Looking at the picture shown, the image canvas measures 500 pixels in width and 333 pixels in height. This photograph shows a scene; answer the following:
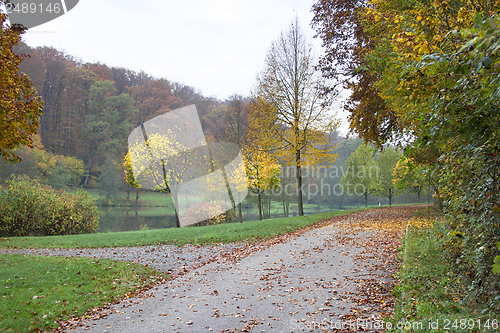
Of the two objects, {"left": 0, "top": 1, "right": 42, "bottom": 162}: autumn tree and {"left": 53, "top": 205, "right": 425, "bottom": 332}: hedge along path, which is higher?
{"left": 0, "top": 1, "right": 42, "bottom": 162}: autumn tree

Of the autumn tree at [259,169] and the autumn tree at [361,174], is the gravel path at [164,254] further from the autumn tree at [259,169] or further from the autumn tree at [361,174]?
the autumn tree at [361,174]

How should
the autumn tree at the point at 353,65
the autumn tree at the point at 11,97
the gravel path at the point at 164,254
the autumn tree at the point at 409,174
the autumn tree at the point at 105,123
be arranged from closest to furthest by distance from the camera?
the autumn tree at the point at 409,174 < the autumn tree at the point at 11,97 < the gravel path at the point at 164,254 < the autumn tree at the point at 353,65 < the autumn tree at the point at 105,123

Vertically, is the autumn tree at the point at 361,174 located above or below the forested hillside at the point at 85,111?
below

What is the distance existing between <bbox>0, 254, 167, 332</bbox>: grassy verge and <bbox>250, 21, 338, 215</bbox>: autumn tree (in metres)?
11.8

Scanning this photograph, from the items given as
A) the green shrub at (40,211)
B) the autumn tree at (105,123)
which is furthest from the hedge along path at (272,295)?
the autumn tree at (105,123)

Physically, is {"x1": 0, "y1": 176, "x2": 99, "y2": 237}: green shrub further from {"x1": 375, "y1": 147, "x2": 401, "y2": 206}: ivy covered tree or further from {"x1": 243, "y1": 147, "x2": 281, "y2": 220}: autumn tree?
{"x1": 375, "y1": 147, "x2": 401, "y2": 206}: ivy covered tree

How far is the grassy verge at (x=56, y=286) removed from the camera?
16.3ft

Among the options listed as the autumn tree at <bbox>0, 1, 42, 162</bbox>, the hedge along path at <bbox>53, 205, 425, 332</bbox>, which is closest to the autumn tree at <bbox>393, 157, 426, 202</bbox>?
the hedge along path at <bbox>53, 205, 425, 332</bbox>

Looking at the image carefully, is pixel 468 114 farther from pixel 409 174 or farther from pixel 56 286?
pixel 56 286

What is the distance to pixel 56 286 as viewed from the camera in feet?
20.5

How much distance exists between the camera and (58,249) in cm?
1102

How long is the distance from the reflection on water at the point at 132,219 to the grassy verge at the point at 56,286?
927 inches

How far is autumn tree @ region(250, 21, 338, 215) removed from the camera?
1789 cm

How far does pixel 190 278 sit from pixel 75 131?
163 feet
